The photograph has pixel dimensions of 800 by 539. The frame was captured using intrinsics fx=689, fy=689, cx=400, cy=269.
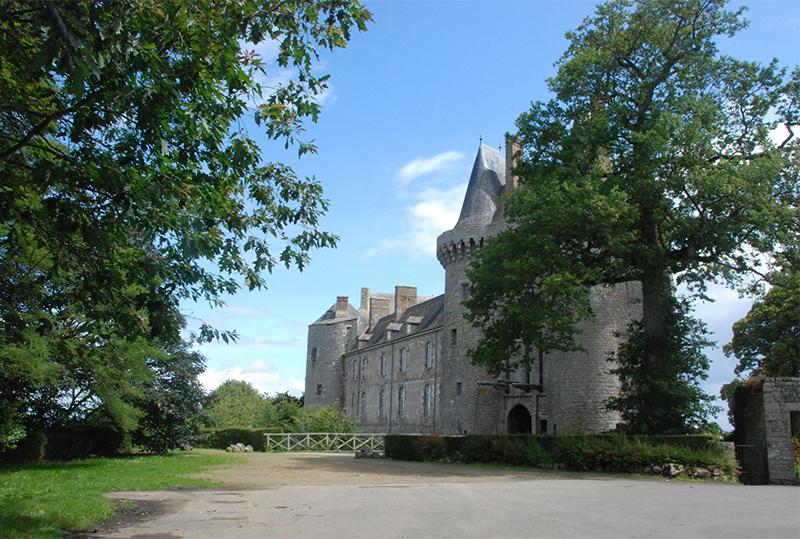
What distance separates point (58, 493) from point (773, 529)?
10.3m

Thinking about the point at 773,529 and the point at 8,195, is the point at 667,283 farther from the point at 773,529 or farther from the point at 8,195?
the point at 8,195

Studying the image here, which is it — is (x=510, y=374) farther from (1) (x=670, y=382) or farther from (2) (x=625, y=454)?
(2) (x=625, y=454)

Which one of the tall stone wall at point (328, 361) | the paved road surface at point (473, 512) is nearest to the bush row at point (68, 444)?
the paved road surface at point (473, 512)

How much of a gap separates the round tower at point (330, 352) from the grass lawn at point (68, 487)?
3994 cm

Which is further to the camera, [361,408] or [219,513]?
[361,408]

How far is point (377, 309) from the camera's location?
65.5m

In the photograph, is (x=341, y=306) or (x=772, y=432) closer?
(x=772, y=432)

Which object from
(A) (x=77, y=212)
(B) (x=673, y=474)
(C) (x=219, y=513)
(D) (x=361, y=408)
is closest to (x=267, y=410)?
(D) (x=361, y=408)

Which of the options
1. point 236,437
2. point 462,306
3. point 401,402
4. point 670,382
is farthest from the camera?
point 401,402

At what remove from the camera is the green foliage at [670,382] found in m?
21.7

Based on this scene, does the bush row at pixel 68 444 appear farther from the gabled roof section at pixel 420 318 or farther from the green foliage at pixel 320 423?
the gabled roof section at pixel 420 318

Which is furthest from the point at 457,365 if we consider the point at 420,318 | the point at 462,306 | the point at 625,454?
the point at 625,454

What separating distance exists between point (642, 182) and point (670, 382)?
640cm

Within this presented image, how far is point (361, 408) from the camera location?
57719 mm
